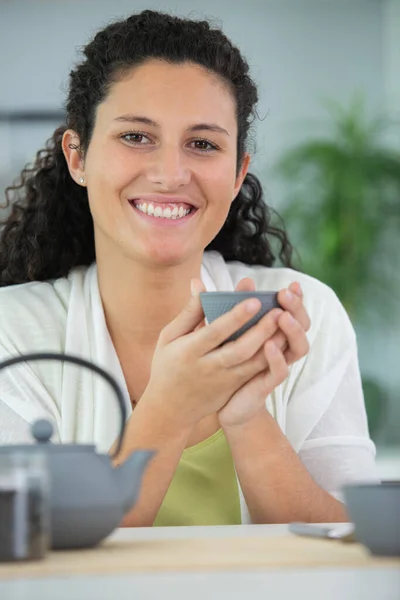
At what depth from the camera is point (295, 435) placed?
185 centimetres

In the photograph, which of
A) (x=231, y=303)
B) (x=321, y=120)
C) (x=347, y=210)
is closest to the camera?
Answer: (x=231, y=303)

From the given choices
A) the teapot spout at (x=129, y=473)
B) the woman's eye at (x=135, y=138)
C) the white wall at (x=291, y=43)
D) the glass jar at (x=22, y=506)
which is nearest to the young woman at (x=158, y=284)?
the woman's eye at (x=135, y=138)

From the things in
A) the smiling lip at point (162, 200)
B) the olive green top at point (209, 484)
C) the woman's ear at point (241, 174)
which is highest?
the woman's ear at point (241, 174)

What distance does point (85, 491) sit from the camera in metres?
0.93

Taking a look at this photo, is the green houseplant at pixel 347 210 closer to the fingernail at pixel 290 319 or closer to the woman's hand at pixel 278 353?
the woman's hand at pixel 278 353

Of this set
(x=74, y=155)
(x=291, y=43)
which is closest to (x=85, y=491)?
(x=74, y=155)

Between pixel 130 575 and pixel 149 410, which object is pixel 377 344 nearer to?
pixel 149 410

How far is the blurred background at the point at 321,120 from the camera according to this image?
4867mm

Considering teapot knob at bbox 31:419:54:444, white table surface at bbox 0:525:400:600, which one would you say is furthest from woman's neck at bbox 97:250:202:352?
white table surface at bbox 0:525:400:600

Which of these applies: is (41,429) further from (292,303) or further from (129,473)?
(292,303)

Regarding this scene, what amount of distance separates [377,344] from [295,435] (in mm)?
3474

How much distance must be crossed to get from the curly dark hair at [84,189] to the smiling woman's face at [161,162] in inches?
1.5

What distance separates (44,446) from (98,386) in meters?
0.89

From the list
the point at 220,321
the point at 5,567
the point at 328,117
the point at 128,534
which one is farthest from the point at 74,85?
the point at 328,117
